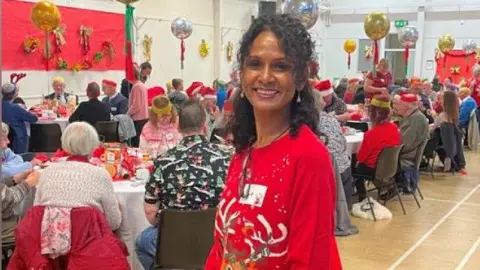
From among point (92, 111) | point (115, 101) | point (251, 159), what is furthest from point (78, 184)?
point (115, 101)

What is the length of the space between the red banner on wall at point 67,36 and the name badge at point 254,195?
793 centimetres

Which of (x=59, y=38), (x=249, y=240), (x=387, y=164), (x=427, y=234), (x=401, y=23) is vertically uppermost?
(x=401, y=23)

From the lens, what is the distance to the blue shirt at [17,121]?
21.0ft

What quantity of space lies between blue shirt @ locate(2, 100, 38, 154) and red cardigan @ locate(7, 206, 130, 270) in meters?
3.76

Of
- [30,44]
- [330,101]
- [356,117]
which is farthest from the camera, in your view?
[30,44]

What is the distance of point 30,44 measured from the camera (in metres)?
9.38

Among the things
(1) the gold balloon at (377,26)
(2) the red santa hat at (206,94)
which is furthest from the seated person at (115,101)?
(1) the gold balloon at (377,26)

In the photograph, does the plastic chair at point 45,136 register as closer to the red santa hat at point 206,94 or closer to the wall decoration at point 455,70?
the red santa hat at point 206,94

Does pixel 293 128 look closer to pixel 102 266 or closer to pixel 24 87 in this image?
pixel 102 266

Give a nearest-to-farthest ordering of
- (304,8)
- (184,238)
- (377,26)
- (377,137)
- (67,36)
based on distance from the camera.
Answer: (184,238) < (377,137) < (304,8) < (377,26) < (67,36)

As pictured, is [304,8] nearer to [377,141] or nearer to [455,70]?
[377,141]

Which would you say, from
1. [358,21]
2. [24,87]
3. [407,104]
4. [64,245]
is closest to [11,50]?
[24,87]

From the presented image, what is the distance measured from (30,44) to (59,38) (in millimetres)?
645

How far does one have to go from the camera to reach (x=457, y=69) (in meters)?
16.2
